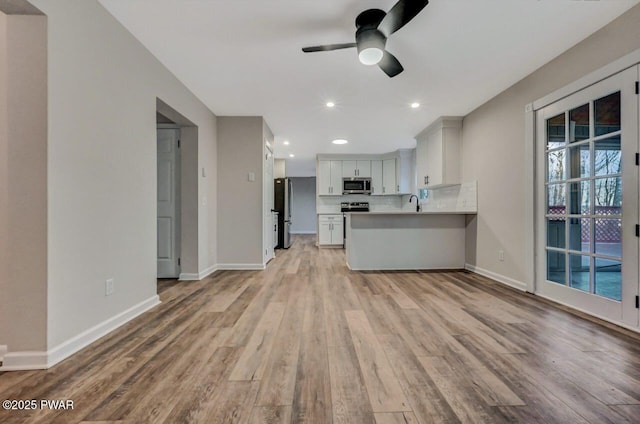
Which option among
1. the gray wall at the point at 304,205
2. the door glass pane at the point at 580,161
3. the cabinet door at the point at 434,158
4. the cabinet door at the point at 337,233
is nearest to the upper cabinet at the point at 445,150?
the cabinet door at the point at 434,158

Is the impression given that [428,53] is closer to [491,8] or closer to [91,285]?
[491,8]

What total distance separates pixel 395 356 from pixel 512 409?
60 centimetres

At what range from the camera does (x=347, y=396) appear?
1312mm

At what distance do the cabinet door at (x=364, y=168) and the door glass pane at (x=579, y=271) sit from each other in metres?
4.96

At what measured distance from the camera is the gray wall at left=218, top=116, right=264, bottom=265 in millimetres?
4293

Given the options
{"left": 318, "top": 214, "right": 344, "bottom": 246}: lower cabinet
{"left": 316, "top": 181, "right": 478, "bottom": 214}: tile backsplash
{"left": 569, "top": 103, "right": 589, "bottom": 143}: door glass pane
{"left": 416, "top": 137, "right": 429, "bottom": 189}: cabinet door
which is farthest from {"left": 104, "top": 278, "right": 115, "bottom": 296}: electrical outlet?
{"left": 318, "top": 214, "right": 344, "bottom": 246}: lower cabinet

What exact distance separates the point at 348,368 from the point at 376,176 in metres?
6.08

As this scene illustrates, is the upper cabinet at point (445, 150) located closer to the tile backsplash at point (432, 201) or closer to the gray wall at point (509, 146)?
the gray wall at point (509, 146)

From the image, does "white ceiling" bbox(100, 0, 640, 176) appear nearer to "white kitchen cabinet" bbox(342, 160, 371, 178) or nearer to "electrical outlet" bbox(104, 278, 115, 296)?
"electrical outlet" bbox(104, 278, 115, 296)

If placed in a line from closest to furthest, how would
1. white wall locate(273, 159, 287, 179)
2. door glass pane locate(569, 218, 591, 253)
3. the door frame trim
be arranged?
1. door glass pane locate(569, 218, 591, 253)
2. the door frame trim
3. white wall locate(273, 159, 287, 179)

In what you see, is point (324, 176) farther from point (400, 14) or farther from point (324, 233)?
point (400, 14)

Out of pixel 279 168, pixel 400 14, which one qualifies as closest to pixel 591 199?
pixel 400 14

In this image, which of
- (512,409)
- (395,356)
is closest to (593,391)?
(512,409)

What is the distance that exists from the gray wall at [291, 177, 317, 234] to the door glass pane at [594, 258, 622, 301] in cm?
972
